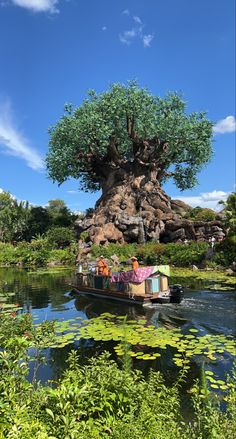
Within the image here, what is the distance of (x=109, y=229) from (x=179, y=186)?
14280 mm

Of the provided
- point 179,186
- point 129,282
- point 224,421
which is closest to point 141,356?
point 224,421

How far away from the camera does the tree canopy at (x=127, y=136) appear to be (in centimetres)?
3809

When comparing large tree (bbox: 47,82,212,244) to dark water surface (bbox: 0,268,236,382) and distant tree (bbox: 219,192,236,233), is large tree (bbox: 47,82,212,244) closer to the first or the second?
distant tree (bbox: 219,192,236,233)

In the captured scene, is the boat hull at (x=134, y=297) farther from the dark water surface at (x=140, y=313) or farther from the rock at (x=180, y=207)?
the rock at (x=180, y=207)

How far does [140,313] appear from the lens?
1390 cm

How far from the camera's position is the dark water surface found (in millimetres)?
8550

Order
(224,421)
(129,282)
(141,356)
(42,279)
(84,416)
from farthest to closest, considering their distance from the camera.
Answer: (42,279) → (129,282) → (141,356) → (224,421) → (84,416)

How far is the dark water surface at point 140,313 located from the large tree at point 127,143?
19.6 meters

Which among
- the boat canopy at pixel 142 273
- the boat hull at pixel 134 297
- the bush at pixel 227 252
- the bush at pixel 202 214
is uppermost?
the bush at pixel 202 214

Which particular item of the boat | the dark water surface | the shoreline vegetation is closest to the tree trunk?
the dark water surface

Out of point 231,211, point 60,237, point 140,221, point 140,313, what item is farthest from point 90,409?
point 60,237

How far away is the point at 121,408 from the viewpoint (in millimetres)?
4238

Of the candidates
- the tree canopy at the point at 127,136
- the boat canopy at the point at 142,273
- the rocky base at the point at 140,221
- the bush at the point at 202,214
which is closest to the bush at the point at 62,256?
the rocky base at the point at 140,221

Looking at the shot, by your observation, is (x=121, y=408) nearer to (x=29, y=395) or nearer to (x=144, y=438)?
(x=144, y=438)
